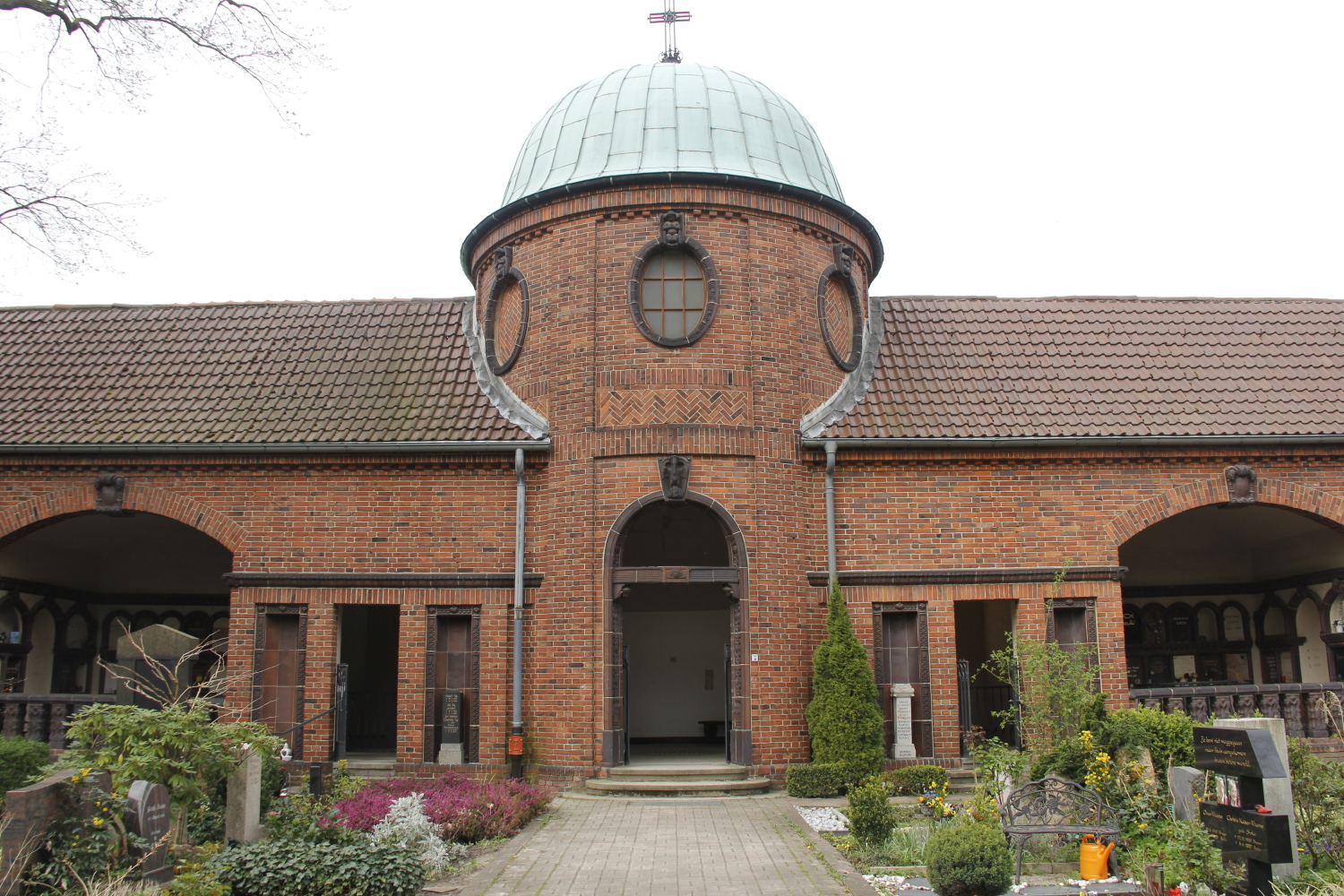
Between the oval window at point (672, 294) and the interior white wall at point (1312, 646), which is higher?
the oval window at point (672, 294)

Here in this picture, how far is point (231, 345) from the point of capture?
16.4m

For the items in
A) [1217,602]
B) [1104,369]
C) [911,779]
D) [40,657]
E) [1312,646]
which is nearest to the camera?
[911,779]

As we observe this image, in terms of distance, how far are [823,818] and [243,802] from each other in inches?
231

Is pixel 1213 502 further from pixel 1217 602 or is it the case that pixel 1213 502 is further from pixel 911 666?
pixel 911 666

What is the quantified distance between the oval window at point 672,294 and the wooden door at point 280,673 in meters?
6.44

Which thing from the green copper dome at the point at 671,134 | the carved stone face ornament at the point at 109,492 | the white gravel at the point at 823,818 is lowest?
the white gravel at the point at 823,818

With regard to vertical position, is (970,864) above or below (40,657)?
below

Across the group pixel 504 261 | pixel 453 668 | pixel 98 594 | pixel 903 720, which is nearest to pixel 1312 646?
pixel 903 720

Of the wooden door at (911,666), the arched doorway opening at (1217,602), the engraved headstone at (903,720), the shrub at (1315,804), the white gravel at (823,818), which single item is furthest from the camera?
the arched doorway opening at (1217,602)

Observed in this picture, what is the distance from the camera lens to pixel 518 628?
13766 mm

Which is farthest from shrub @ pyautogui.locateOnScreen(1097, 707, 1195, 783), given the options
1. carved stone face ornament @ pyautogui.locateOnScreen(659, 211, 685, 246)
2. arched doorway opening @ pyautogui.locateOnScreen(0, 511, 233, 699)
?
arched doorway opening @ pyautogui.locateOnScreen(0, 511, 233, 699)

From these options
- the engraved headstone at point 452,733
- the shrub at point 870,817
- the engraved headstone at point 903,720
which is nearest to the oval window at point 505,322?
the engraved headstone at point 452,733

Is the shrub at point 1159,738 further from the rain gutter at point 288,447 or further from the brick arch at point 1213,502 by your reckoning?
the rain gutter at point 288,447

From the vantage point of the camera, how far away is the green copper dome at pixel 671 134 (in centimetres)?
1488
